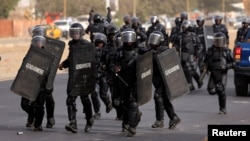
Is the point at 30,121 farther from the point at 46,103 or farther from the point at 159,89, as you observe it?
the point at 159,89

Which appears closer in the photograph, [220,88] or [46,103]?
[46,103]

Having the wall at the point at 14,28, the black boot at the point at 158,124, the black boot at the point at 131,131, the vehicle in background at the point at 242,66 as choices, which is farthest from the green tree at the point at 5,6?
the black boot at the point at 131,131

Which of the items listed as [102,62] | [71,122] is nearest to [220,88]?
[102,62]

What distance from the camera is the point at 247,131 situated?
773cm

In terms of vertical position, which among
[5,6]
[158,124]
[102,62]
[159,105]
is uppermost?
[102,62]

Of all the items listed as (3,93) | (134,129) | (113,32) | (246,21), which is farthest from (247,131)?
(246,21)

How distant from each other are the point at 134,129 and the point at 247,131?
4.13 metres

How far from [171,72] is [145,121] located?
4.64ft

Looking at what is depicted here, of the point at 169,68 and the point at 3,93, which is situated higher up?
the point at 169,68

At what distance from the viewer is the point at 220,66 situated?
1462 cm

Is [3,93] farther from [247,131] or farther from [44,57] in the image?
[247,131]

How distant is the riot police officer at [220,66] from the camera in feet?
47.7

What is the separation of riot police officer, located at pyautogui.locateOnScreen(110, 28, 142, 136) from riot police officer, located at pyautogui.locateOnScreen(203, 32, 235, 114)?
304cm

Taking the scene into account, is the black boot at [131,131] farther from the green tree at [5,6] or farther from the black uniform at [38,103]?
the green tree at [5,6]
